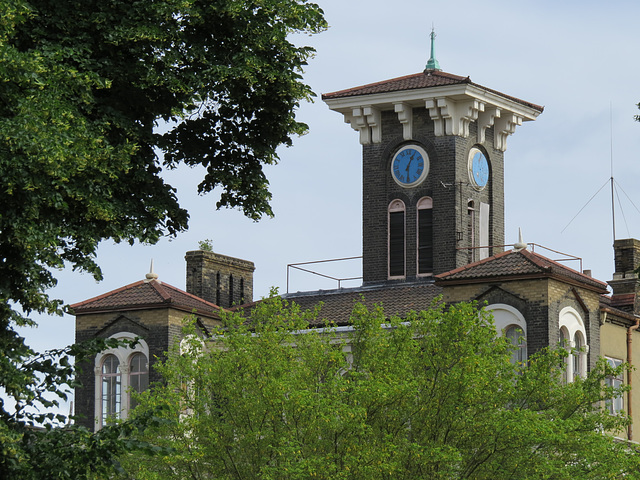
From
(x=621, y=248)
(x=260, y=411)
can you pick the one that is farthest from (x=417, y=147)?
(x=260, y=411)

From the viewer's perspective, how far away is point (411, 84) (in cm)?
4741

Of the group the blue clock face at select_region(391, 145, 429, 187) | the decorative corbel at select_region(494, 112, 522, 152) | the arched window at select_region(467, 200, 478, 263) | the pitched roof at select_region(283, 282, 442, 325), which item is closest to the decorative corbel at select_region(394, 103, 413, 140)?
the blue clock face at select_region(391, 145, 429, 187)

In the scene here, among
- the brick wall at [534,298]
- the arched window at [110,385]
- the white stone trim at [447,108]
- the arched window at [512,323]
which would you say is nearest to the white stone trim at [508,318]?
the arched window at [512,323]

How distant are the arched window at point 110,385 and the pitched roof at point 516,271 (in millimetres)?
10335

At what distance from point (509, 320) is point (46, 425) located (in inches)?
848

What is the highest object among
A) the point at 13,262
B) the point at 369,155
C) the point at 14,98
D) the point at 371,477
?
→ the point at 369,155

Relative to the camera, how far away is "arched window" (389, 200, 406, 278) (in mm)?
47156

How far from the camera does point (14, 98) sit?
1783 cm

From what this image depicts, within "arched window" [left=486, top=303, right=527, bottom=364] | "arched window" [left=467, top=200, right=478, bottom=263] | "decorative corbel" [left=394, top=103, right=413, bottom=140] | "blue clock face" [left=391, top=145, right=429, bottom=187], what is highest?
"decorative corbel" [left=394, top=103, right=413, bottom=140]

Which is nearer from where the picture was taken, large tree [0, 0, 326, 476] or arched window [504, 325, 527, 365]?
large tree [0, 0, 326, 476]

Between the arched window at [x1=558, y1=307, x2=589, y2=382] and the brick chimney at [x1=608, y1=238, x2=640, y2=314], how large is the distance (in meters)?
4.09

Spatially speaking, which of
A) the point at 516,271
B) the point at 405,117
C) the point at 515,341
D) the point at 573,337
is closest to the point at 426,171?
the point at 405,117

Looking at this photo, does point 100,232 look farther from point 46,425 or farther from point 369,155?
point 369,155

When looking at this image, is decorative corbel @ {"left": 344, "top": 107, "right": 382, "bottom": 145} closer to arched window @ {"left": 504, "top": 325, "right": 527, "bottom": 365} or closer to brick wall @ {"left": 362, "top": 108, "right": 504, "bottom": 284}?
brick wall @ {"left": 362, "top": 108, "right": 504, "bottom": 284}
